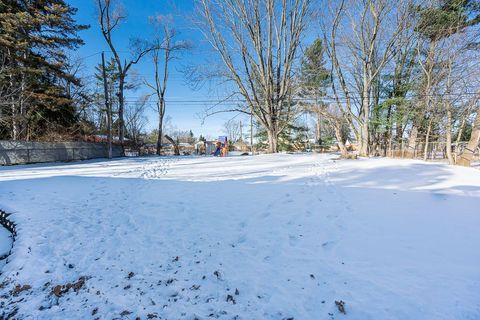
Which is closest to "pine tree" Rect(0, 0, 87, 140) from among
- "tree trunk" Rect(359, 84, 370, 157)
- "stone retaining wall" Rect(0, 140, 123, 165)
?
"stone retaining wall" Rect(0, 140, 123, 165)

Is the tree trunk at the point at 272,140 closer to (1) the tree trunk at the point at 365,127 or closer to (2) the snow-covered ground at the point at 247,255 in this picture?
(1) the tree trunk at the point at 365,127

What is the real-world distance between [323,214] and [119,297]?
300 cm

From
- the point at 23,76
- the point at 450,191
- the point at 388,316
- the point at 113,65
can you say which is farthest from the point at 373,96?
the point at 113,65

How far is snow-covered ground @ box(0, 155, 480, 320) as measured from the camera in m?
1.75

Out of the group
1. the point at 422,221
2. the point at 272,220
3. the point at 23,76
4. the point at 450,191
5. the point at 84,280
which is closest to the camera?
the point at 84,280

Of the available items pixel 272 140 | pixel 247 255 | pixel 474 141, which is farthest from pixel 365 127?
pixel 247 255

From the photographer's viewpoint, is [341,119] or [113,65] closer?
[341,119]

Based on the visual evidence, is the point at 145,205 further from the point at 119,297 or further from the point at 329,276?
the point at 329,276

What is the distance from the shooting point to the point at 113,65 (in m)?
25.8

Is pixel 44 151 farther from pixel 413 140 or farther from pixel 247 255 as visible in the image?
pixel 413 140

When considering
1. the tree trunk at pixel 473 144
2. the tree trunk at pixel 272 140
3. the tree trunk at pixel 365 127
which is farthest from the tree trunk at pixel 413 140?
the tree trunk at pixel 272 140

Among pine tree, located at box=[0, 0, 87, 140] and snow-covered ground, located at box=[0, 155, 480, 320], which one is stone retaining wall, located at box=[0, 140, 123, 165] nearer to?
pine tree, located at box=[0, 0, 87, 140]

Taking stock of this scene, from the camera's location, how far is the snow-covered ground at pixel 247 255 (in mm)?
1751

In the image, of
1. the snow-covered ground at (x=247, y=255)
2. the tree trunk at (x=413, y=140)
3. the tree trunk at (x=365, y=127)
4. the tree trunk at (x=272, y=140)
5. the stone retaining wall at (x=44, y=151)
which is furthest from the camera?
the tree trunk at (x=272, y=140)
